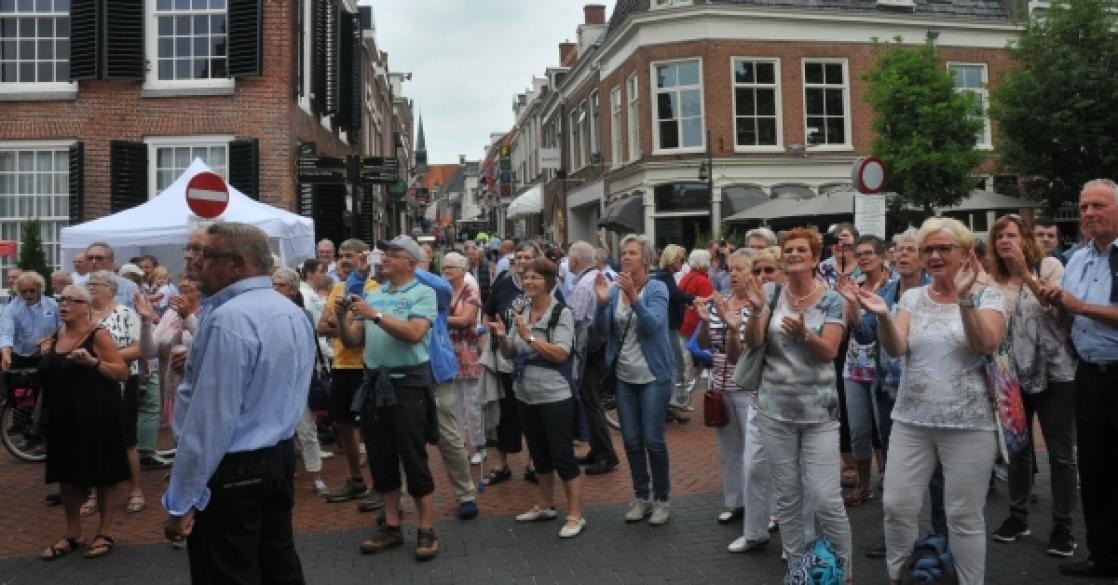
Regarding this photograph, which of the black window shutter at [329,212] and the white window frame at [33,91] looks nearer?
the white window frame at [33,91]

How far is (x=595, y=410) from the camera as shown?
290 inches

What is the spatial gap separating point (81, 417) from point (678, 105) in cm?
2083

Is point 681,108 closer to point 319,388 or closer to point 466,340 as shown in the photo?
point 466,340

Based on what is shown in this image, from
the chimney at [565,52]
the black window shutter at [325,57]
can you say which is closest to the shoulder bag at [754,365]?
the black window shutter at [325,57]

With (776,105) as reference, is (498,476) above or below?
below

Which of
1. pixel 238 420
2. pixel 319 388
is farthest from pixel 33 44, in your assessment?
pixel 238 420

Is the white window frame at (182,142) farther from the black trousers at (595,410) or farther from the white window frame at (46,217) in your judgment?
the black trousers at (595,410)

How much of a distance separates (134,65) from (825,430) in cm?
1400

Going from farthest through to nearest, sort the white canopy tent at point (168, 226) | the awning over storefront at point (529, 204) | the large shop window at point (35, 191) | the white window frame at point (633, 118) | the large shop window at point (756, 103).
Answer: the awning over storefront at point (529, 204)
the white window frame at point (633, 118)
the large shop window at point (756, 103)
the large shop window at point (35, 191)
the white canopy tent at point (168, 226)

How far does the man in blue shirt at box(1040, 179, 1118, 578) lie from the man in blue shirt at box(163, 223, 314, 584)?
12.9 ft

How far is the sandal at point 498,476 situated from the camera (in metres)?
7.20

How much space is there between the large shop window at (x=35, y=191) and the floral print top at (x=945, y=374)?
14.7 meters

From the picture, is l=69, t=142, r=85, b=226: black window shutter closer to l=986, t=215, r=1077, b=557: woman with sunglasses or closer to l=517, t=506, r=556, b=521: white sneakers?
l=517, t=506, r=556, b=521: white sneakers

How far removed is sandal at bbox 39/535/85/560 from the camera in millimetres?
5476
